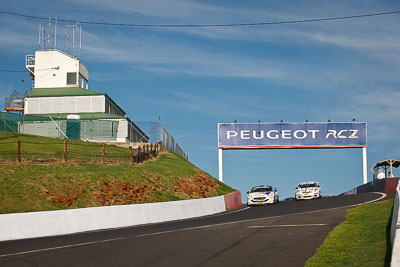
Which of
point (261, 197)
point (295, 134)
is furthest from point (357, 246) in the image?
point (295, 134)

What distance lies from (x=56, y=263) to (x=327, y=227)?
9.60m

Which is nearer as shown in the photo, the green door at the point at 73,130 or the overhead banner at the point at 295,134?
the green door at the point at 73,130

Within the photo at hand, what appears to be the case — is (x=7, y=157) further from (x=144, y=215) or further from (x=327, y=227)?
(x=327, y=227)

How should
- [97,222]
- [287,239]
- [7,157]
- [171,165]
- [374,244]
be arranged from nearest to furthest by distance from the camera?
1. [374,244]
2. [287,239]
3. [97,222]
4. [7,157]
5. [171,165]

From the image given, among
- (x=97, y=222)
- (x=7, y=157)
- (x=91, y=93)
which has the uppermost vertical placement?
(x=91, y=93)

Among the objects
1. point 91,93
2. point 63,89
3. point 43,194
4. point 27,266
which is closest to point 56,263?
point 27,266

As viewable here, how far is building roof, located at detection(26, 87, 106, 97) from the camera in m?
64.1

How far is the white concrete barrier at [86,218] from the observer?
70.0 feet

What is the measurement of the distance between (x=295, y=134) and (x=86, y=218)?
40.6 metres

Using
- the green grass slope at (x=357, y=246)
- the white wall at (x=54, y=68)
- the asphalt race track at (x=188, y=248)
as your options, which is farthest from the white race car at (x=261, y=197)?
the white wall at (x=54, y=68)

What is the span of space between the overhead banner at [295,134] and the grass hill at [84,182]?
12.5m

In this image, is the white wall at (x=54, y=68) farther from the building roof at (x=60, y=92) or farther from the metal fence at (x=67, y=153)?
the metal fence at (x=67, y=153)

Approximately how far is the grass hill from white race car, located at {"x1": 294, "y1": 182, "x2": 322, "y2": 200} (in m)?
7.87

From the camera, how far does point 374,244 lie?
12.9m
